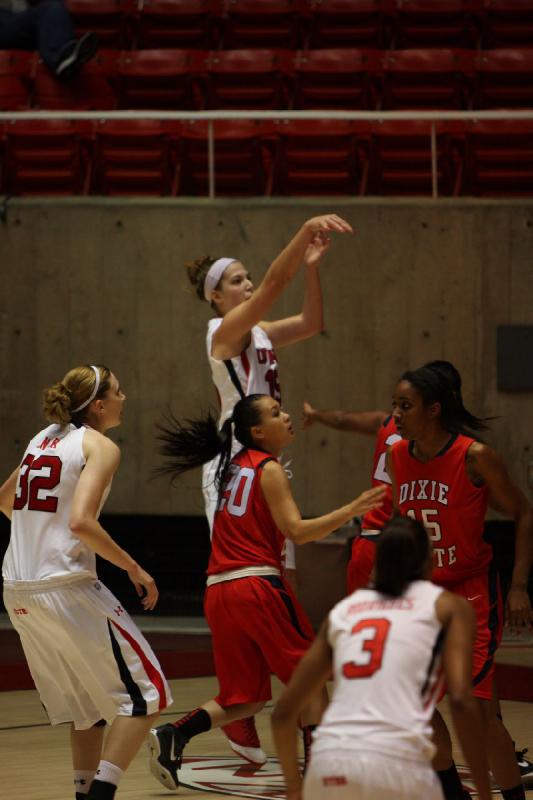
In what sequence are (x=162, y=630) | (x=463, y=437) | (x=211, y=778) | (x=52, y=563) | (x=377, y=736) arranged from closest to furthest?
1. (x=377, y=736)
2. (x=52, y=563)
3. (x=463, y=437)
4. (x=211, y=778)
5. (x=162, y=630)

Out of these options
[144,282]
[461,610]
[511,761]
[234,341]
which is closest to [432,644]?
[461,610]

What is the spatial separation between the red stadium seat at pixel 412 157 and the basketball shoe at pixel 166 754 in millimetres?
5731

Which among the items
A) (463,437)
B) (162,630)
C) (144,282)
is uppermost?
(144,282)

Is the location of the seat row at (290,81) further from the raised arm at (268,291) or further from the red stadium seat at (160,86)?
the raised arm at (268,291)

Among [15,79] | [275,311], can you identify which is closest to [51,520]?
[275,311]

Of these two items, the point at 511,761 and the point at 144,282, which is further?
the point at 144,282

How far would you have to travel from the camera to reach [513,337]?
32.2ft

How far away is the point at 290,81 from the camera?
1177 centimetres

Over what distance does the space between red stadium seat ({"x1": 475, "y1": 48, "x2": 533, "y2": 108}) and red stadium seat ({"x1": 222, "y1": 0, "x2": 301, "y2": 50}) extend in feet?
6.44

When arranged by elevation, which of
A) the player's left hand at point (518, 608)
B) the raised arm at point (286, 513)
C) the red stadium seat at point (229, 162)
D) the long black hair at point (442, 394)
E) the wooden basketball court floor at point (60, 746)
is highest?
the red stadium seat at point (229, 162)

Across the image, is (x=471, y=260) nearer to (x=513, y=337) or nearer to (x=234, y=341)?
(x=513, y=337)

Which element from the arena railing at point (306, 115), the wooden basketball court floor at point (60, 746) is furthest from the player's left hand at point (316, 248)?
the arena railing at point (306, 115)

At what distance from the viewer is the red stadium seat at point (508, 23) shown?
12188 mm

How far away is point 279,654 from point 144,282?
505 centimetres
